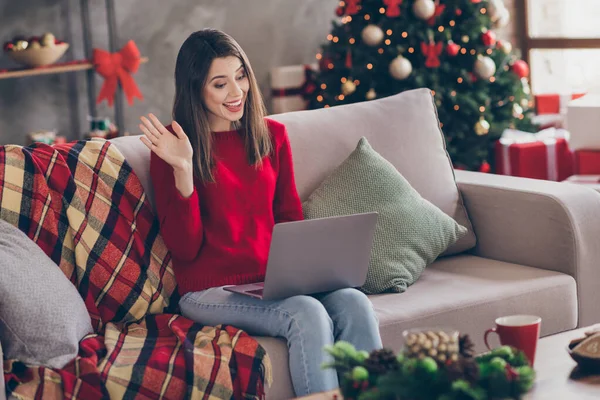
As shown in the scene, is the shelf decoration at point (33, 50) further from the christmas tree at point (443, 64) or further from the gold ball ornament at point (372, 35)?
the gold ball ornament at point (372, 35)

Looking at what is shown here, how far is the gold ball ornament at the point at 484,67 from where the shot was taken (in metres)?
4.73

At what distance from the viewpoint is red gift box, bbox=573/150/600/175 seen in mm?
3887

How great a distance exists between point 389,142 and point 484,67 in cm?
196

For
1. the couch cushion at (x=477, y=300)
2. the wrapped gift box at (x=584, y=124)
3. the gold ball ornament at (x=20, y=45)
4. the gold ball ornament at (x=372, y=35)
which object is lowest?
the couch cushion at (x=477, y=300)

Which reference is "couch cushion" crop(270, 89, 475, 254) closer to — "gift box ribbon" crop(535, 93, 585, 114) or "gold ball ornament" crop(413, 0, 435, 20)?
"gold ball ornament" crop(413, 0, 435, 20)

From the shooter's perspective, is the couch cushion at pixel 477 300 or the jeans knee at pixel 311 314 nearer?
the jeans knee at pixel 311 314

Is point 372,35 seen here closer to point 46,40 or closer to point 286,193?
point 46,40

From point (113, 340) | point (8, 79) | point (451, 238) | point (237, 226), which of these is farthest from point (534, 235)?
point (8, 79)

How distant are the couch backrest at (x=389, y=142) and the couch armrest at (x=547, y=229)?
0.27ft

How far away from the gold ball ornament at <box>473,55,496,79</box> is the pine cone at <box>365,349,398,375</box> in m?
3.34

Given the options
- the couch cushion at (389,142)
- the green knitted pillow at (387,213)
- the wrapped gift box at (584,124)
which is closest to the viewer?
the green knitted pillow at (387,213)

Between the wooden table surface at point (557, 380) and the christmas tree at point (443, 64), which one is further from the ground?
the christmas tree at point (443, 64)

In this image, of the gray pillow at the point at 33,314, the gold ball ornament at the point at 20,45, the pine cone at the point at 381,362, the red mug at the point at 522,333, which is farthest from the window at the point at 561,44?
the pine cone at the point at 381,362

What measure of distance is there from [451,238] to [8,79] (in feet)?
9.35
